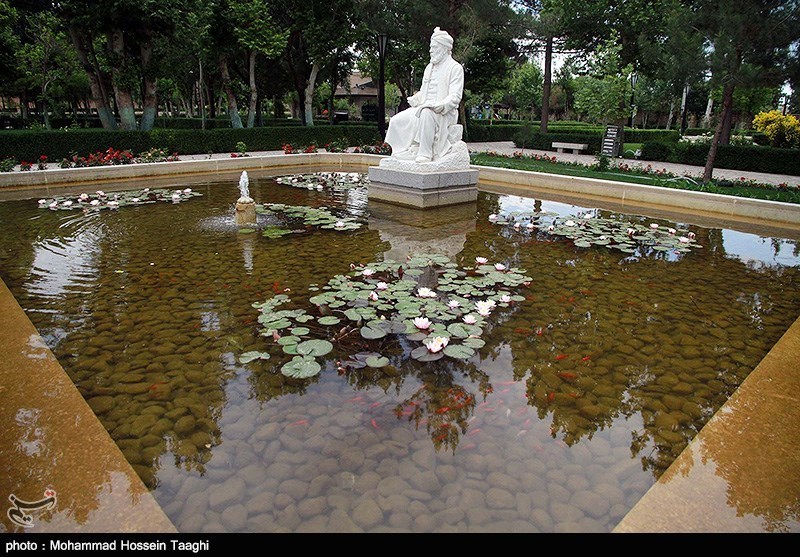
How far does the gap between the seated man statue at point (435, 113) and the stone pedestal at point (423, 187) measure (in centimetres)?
40

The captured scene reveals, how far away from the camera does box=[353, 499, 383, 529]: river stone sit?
193 centimetres

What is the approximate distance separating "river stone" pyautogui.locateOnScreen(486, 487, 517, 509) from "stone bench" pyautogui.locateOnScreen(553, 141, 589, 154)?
67.1ft

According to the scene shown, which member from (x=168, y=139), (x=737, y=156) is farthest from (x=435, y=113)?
(x=737, y=156)

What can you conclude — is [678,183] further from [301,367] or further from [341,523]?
[341,523]

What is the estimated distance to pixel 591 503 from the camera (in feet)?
6.79

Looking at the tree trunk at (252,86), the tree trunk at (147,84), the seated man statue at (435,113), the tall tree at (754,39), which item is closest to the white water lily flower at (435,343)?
the seated man statue at (435,113)

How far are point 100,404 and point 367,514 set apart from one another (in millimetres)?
1676

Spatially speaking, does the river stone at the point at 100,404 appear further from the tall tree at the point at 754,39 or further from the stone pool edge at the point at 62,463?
the tall tree at the point at 754,39

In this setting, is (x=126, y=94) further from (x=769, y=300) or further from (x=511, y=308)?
(x=769, y=300)

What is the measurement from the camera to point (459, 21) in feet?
63.0

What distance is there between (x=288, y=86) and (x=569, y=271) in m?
29.2

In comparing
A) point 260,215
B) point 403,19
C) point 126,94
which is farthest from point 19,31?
point 260,215

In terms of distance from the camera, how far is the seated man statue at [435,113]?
317 inches

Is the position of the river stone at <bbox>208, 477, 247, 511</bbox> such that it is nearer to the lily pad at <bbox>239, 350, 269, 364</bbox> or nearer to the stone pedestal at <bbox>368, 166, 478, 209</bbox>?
the lily pad at <bbox>239, 350, 269, 364</bbox>
